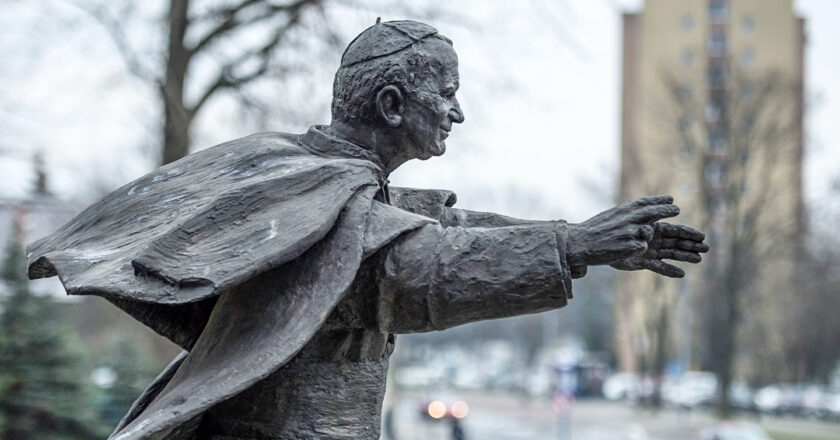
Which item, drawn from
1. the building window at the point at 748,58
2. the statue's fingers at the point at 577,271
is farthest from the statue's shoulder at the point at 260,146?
the building window at the point at 748,58

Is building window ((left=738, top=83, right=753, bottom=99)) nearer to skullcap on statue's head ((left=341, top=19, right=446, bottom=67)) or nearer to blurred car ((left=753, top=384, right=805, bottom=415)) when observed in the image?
blurred car ((left=753, top=384, right=805, bottom=415))

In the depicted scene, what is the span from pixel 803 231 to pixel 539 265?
28.6m

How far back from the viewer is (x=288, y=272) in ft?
9.41

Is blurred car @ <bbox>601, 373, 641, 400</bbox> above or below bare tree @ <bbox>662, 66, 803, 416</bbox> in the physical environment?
below

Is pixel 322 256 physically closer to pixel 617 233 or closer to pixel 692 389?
pixel 617 233

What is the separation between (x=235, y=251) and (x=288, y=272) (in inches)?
6.9

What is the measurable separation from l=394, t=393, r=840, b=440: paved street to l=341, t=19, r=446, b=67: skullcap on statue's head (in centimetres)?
2263

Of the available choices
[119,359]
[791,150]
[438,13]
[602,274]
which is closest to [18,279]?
[119,359]

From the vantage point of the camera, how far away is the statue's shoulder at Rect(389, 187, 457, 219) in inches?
138

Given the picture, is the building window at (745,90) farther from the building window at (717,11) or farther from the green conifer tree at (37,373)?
the building window at (717,11)

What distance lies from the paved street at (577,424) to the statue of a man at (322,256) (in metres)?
22.5

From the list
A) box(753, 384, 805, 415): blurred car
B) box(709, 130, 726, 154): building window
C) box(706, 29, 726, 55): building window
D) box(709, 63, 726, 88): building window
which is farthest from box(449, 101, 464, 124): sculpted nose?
box(706, 29, 726, 55): building window

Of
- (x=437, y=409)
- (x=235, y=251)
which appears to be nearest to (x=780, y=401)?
(x=437, y=409)

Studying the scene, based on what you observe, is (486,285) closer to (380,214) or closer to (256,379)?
(380,214)
